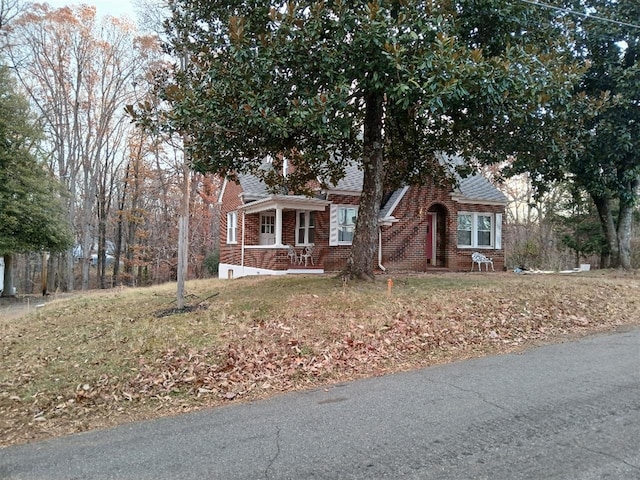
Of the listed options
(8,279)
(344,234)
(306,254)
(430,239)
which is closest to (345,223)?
(344,234)

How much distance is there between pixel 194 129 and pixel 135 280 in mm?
25760

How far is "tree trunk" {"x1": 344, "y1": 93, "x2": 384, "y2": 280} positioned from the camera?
385 inches

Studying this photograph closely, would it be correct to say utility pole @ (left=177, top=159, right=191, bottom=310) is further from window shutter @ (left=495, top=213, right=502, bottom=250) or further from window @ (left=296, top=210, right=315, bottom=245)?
window shutter @ (left=495, top=213, right=502, bottom=250)

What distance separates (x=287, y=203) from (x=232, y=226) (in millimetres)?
4846

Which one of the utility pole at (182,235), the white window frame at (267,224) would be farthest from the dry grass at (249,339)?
the white window frame at (267,224)

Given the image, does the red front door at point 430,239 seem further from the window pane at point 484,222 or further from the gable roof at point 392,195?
the window pane at point 484,222

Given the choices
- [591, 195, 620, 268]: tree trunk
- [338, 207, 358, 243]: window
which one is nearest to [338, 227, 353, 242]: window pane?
[338, 207, 358, 243]: window

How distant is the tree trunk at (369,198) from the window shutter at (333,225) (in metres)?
6.12

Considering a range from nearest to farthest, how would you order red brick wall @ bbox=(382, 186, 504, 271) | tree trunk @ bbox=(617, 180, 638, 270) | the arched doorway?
tree trunk @ bbox=(617, 180, 638, 270) < red brick wall @ bbox=(382, 186, 504, 271) < the arched doorway

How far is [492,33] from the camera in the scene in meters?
9.20

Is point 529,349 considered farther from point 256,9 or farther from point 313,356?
point 256,9

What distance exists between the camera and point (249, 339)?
20.2ft

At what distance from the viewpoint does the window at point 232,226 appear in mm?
18328

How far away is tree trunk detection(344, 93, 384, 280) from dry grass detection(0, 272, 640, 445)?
625mm
